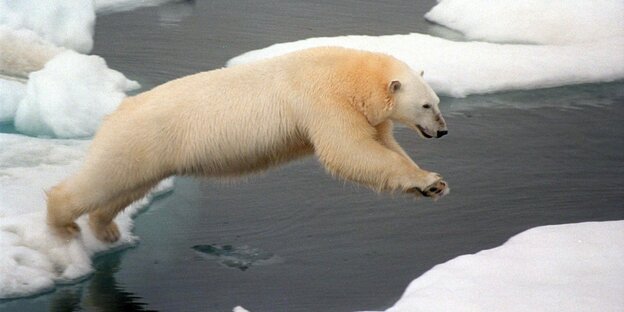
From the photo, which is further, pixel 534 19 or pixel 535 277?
pixel 534 19

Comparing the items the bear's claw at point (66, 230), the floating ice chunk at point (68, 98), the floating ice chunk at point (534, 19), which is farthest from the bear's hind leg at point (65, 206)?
the floating ice chunk at point (534, 19)

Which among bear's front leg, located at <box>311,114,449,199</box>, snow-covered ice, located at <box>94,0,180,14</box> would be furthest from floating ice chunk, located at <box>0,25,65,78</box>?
bear's front leg, located at <box>311,114,449,199</box>

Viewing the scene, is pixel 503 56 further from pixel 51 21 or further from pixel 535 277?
pixel 535 277

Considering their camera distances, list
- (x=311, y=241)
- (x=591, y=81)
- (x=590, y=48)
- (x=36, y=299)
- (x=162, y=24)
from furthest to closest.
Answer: (x=162, y=24) → (x=590, y=48) → (x=591, y=81) → (x=311, y=241) → (x=36, y=299)

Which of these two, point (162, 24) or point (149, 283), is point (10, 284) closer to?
point (149, 283)

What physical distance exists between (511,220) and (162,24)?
445 centimetres

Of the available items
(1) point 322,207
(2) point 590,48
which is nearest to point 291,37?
(2) point 590,48

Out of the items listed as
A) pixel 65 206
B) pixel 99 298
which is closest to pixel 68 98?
pixel 65 206

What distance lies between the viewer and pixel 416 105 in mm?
4461

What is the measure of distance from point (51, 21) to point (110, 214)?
3.73m

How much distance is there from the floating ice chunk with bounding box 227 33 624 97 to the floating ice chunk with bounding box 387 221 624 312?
2.73 metres

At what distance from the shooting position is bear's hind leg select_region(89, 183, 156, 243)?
185 inches

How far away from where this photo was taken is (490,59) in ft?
25.9

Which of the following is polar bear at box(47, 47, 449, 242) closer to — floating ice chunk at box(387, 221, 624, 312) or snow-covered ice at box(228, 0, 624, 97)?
floating ice chunk at box(387, 221, 624, 312)
